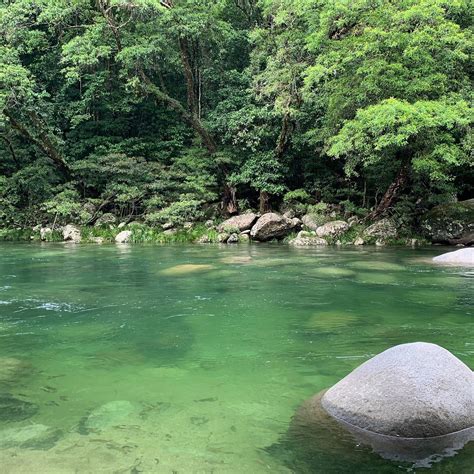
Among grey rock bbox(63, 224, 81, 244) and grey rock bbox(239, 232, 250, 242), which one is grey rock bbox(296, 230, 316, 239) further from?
grey rock bbox(63, 224, 81, 244)

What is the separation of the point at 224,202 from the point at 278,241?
14.2 ft

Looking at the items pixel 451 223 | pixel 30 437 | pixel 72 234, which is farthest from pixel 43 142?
pixel 30 437

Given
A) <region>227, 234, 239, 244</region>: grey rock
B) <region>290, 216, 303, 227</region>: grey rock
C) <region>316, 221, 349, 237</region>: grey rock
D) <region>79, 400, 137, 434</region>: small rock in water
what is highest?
<region>290, 216, 303, 227</region>: grey rock

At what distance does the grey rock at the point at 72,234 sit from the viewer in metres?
19.1

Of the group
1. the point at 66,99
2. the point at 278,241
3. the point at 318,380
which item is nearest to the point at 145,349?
the point at 318,380

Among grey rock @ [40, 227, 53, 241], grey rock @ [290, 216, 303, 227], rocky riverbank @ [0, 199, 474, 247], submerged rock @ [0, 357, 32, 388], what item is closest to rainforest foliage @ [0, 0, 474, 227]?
rocky riverbank @ [0, 199, 474, 247]

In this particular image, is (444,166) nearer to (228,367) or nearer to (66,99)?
(228,367)

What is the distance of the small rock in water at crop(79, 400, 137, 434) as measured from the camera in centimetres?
320

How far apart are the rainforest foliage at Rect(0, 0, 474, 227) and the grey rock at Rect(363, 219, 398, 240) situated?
802 mm

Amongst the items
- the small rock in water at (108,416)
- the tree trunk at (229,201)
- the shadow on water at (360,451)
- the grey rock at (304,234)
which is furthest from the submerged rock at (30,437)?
the tree trunk at (229,201)

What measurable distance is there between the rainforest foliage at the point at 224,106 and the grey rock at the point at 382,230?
802mm

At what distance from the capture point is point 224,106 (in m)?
21.0

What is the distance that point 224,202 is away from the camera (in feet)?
70.4

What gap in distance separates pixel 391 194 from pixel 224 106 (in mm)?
8047
